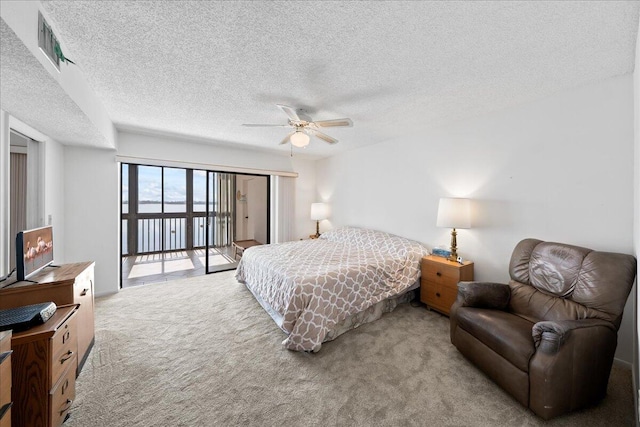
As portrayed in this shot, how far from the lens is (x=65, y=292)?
1818 millimetres

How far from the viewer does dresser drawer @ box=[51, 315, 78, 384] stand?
135cm

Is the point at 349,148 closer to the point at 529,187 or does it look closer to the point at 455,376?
the point at 529,187

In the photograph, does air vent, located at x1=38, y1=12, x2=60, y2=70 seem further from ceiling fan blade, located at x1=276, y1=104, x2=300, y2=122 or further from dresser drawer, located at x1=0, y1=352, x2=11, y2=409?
dresser drawer, located at x1=0, y1=352, x2=11, y2=409

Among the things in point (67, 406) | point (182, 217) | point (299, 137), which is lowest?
point (67, 406)

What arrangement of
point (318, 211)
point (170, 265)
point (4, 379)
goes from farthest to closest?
point (318, 211)
point (170, 265)
point (4, 379)

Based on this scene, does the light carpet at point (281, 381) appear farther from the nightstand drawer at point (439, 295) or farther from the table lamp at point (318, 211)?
the table lamp at point (318, 211)

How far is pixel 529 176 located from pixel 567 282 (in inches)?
44.7

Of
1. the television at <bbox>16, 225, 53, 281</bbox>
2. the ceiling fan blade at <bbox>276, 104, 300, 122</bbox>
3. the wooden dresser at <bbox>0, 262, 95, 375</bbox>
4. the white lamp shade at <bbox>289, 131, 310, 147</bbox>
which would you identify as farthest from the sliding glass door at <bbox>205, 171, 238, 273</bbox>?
the ceiling fan blade at <bbox>276, 104, 300, 122</bbox>

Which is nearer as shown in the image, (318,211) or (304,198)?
(318,211)

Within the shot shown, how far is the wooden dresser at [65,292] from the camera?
1688 mm

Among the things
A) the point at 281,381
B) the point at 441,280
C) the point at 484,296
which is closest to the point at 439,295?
Answer: the point at 441,280

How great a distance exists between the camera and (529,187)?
8.05ft

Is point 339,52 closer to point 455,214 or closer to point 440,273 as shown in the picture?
point 455,214

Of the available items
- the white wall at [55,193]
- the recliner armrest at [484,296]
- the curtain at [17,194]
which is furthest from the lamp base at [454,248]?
the white wall at [55,193]
